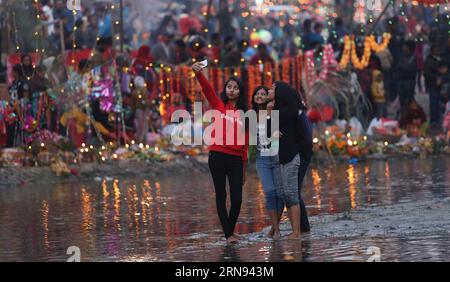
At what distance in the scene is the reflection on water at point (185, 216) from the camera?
13812 millimetres

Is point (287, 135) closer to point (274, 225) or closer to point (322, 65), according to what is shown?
point (274, 225)

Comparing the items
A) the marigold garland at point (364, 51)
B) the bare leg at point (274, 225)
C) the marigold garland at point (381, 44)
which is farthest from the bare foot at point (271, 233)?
the marigold garland at point (381, 44)

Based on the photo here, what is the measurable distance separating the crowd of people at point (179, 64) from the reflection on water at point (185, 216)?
7.98ft

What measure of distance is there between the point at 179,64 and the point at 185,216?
1142 centimetres

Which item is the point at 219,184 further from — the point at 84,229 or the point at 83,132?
the point at 83,132

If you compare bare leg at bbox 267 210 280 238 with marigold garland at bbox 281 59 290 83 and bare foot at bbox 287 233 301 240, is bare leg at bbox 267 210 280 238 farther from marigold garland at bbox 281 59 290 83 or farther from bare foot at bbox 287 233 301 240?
marigold garland at bbox 281 59 290 83

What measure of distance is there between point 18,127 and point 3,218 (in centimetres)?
643

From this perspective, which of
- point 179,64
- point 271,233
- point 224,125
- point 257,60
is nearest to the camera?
point 224,125

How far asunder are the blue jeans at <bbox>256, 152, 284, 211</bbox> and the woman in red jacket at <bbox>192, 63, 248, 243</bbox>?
0.22 meters

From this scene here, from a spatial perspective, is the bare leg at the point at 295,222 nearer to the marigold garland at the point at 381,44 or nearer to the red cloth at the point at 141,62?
the red cloth at the point at 141,62

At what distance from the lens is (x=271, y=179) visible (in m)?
15.2

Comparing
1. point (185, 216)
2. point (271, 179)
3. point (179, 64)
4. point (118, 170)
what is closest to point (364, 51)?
point (179, 64)

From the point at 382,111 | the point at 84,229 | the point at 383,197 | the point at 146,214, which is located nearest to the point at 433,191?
the point at 383,197

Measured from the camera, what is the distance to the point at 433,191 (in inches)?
750
